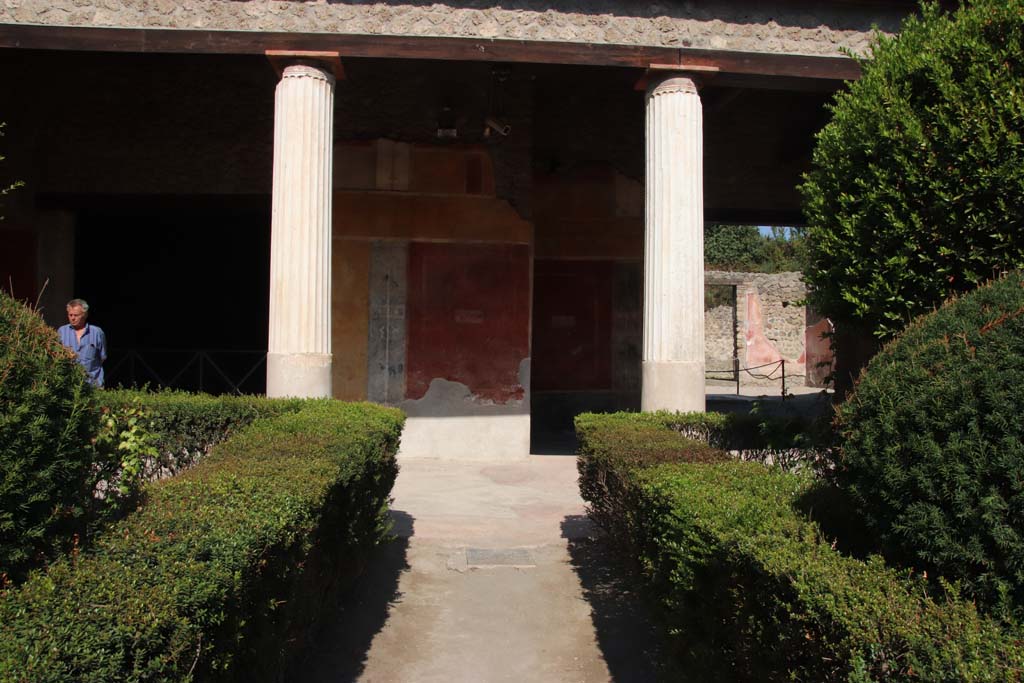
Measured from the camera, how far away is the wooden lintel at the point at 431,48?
733cm

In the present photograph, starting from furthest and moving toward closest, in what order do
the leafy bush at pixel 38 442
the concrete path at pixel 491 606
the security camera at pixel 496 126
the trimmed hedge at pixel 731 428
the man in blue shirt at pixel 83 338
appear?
the security camera at pixel 496 126 < the man in blue shirt at pixel 83 338 < the trimmed hedge at pixel 731 428 < the concrete path at pixel 491 606 < the leafy bush at pixel 38 442

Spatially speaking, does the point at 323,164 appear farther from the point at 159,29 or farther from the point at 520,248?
the point at 520,248

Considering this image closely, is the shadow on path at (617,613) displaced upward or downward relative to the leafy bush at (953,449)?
downward

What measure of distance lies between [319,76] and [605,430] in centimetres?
426

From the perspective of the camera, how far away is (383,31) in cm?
753

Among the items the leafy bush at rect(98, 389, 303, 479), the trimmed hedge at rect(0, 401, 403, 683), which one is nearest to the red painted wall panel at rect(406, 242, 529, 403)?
the leafy bush at rect(98, 389, 303, 479)

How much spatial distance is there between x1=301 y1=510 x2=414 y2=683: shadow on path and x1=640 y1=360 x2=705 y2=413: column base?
2634 millimetres

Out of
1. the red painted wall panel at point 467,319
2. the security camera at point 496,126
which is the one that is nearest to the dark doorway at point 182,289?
the red painted wall panel at point 467,319

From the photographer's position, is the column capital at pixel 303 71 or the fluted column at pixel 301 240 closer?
the fluted column at pixel 301 240

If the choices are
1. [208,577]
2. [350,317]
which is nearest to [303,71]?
[350,317]

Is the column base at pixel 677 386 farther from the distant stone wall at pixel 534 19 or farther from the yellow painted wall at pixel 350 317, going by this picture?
the yellow painted wall at pixel 350 317

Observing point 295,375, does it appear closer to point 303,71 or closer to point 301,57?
point 303,71

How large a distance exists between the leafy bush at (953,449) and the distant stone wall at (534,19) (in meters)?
5.73

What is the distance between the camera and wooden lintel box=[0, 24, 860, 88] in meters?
7.33
